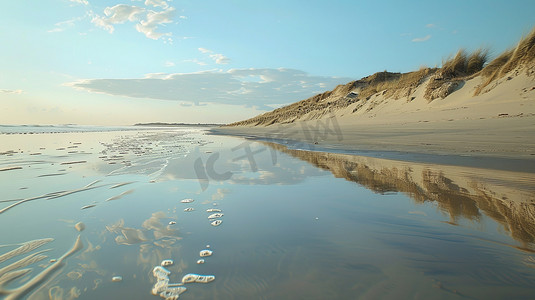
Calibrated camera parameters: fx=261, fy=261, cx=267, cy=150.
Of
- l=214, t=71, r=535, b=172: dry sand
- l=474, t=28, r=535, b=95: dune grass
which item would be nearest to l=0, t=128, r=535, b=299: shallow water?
l=214, t=71, r=535, b=172: dry sand

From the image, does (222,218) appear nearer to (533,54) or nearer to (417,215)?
(417,215)

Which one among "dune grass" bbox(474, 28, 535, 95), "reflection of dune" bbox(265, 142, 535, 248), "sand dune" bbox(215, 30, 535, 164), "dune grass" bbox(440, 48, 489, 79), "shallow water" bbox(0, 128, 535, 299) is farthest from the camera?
"dune grass" bbox(440, 48, 489, 79)

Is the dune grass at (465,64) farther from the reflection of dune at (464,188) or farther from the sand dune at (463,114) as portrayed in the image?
the reflection of dune at (464,188)

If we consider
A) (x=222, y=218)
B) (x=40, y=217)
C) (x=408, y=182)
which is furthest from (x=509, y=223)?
(x=40, y=217)

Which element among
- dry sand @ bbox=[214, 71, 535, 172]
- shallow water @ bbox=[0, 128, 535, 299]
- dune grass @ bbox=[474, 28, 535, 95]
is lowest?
shallow water @ bbox=[0, 128, 535, 299]

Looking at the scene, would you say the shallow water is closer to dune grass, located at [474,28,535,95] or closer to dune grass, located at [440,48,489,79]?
dune grass, located at [474,28,535,95]

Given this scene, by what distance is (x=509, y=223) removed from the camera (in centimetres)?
219

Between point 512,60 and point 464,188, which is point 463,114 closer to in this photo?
point 512,60

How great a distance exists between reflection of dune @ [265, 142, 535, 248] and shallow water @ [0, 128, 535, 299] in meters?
0.02

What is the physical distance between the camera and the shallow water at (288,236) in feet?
4.66

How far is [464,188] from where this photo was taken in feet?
10.9

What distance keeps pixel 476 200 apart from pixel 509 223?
0.68 metres

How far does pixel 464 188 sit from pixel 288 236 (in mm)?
2654

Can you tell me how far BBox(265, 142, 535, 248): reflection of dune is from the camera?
235 centimetres
